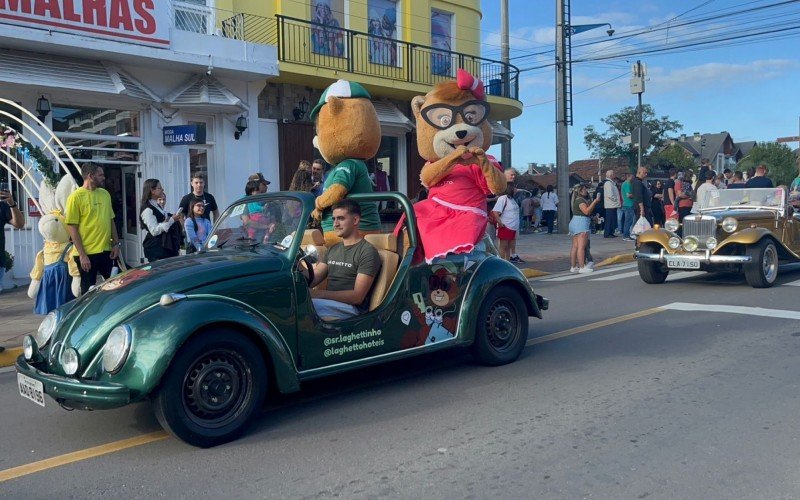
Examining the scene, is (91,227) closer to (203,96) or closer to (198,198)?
(198,198)

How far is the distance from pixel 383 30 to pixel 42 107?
9.26 meters

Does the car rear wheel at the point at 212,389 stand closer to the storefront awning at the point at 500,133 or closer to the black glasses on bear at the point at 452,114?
Answer: the black glasses on bear at the point at 452,114

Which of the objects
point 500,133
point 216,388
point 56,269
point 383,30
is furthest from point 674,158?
point 216,388

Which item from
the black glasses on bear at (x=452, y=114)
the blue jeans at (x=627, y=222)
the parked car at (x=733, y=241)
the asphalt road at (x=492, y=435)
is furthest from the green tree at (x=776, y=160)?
the asphalt road at (x=492, y=435)

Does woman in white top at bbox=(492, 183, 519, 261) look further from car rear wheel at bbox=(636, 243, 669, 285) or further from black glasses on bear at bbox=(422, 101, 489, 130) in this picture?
black glasses on bear at bbox=(422, 101, 489, 130)

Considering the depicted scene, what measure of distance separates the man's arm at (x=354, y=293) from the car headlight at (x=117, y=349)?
148cm

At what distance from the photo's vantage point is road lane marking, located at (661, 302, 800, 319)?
8.29 meters

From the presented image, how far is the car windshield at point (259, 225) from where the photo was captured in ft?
17.0

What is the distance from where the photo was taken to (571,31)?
20.9 metres

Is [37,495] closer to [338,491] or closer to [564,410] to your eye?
[338,491]

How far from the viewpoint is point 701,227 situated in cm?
1087

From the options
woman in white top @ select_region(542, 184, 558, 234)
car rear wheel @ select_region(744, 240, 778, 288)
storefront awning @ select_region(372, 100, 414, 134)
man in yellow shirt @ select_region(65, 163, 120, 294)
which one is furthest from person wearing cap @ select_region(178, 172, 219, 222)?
woman in white top @ select_region(542, 184, 558, 234)

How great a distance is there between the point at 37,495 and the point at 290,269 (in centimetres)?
195

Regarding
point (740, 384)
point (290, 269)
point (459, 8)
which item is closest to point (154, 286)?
point (290, 269)
